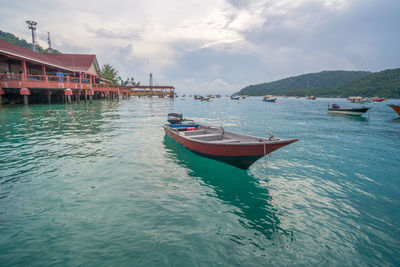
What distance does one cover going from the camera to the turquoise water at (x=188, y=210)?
384cm

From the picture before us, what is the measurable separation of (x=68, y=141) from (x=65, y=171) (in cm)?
471

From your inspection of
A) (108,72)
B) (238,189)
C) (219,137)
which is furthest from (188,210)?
(108,72)

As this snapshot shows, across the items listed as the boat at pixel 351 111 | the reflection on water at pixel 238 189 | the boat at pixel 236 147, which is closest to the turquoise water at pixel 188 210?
the reflection on water at pixel 238 189

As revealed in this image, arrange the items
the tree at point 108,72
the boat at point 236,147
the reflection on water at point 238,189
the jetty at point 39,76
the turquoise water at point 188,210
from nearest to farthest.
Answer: the turquoise water at point 188,210
the reflection on water at point 238,189
the boat at point 236,147
the jetty at point 39,76
the tree at point 108,72

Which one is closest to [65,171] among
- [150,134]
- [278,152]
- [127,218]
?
[127,218]

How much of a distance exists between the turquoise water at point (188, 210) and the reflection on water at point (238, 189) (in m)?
0.04

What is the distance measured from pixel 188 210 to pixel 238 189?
209 cm

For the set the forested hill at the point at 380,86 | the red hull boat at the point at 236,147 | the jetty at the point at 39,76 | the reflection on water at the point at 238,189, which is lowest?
the reflection on water at the point at 238,189

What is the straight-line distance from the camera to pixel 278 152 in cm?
1091

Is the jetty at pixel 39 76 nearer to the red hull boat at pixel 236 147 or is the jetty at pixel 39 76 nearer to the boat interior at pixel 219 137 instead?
the boat interior at pixel 219 137

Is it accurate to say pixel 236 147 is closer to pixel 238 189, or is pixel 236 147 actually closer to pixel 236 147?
pixel 236 147

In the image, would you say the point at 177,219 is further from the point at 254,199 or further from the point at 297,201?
the point at 297,201

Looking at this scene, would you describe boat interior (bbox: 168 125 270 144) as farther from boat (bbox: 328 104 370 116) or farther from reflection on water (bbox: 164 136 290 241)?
boat (bbox: 328 104 370 116)

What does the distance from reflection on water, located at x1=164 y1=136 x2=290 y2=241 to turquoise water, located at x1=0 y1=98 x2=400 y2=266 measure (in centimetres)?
4
